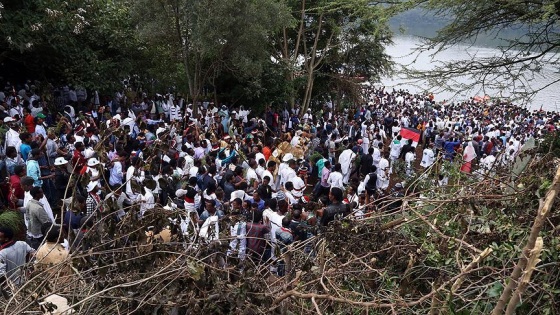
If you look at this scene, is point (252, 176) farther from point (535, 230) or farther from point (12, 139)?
point (535, 230)

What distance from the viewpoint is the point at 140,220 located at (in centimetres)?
345

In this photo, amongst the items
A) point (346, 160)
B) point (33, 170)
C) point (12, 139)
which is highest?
point (12, 139)

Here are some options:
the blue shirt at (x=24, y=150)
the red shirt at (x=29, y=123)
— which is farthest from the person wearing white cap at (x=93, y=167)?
the red shirt at (x=29, y=123)

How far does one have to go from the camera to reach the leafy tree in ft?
32.9

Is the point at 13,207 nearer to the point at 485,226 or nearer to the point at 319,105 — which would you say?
the point at 485,226

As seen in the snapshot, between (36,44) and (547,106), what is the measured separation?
41.3 metres

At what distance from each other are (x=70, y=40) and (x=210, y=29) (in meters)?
3.38

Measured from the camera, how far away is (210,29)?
11.7 m

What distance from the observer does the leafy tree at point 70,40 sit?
32.9 feet

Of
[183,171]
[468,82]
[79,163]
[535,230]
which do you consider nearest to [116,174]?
[183,171]

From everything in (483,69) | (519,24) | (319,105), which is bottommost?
(319,105)

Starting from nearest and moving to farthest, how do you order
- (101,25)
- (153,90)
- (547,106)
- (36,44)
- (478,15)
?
(478,15)
(36,44)
(101,25)
(153,90)
(547,106)

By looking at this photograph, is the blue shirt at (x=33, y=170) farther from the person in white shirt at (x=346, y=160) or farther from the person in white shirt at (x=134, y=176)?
Answer: the person in white shirt at (x=346, y=160)

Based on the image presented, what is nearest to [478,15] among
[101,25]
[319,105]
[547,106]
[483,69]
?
[483,69]
